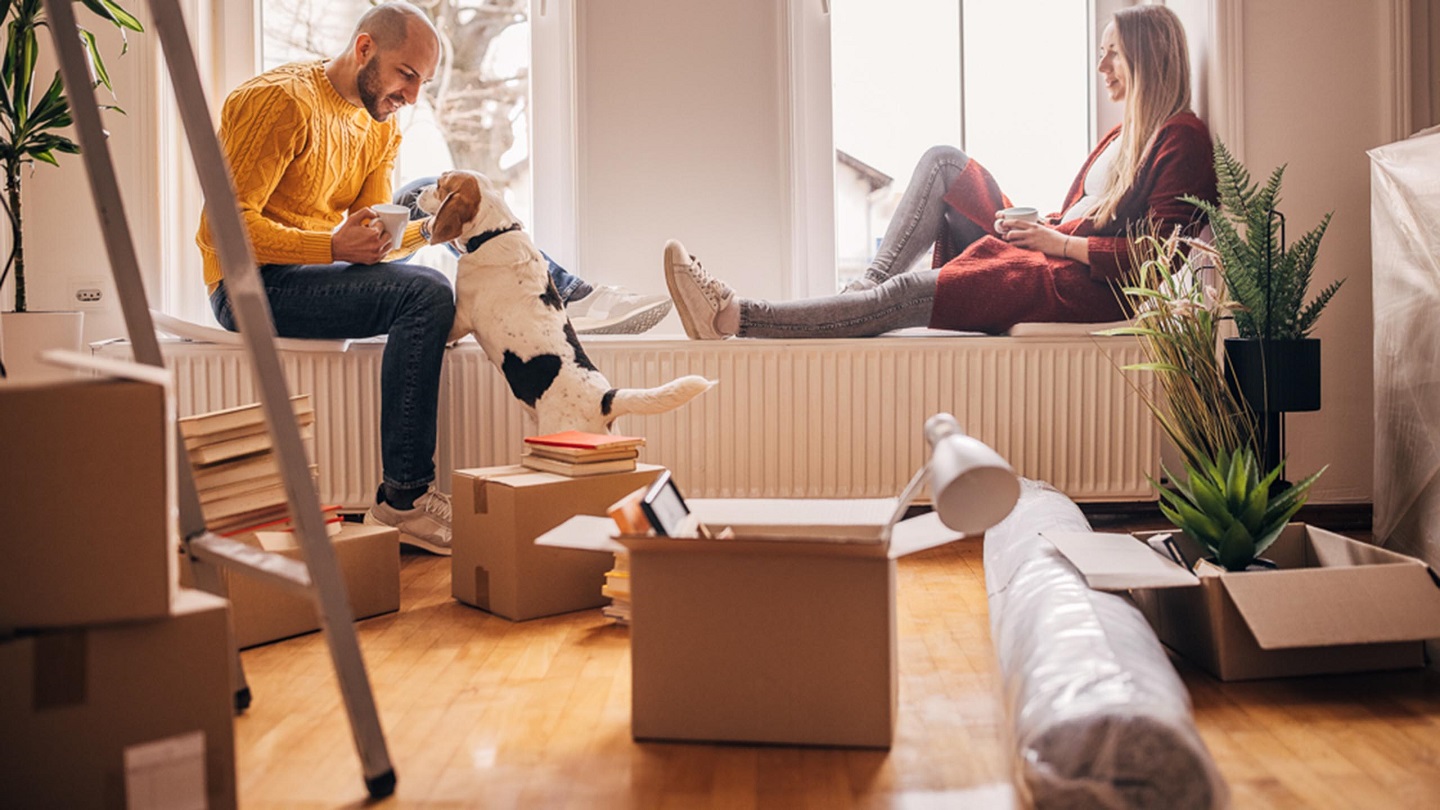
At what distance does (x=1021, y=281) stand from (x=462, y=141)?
1725 mm

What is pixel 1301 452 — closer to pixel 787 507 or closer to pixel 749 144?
pixel 749 144

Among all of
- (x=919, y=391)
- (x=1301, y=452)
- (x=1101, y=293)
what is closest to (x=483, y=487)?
(x=919, y=391)

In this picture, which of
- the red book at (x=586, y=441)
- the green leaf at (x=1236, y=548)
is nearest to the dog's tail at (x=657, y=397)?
the red book at (x=586, y=441)

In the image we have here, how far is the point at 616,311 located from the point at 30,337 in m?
1.43

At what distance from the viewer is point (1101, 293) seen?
3016 mm

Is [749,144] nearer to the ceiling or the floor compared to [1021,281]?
nearer to the ceiling

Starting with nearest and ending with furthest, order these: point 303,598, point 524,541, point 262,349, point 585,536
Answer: point 262,349
point 585,536
point 303,598
point 524,541

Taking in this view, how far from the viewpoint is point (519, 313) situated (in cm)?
259

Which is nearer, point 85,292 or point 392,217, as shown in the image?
point 392,217

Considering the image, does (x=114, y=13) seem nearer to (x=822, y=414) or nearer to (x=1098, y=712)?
(x=822, y=414)

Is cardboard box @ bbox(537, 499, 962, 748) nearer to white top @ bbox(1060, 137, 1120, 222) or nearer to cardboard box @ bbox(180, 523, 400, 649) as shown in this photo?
cardboard box @ bbox(180, 523, 400, 649)

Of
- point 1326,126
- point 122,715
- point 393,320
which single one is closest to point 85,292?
point 393,320

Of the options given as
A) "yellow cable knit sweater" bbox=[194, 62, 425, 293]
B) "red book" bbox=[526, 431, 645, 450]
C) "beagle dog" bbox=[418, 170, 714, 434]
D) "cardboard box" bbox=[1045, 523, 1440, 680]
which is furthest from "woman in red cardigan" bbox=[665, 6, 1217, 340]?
"cardboard box" bbox=[1045, 523, 1440, 680]

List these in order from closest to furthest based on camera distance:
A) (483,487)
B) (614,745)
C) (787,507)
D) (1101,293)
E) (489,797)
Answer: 1. (489,797)
2. (614,745)
3. (787,507)
4. (483,487)
5. (1101,293)
